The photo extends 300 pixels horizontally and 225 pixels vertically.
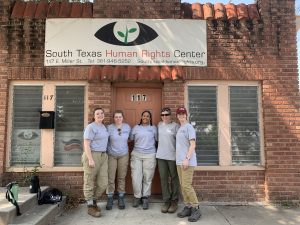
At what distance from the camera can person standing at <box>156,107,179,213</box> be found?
5941 millimetres

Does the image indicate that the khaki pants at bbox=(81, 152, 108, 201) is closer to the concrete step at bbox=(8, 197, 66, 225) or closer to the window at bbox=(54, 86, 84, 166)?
the concrete step at bbox=(8, 197, 66, 225)

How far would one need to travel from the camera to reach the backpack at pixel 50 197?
229 inches

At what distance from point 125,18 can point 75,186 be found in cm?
357

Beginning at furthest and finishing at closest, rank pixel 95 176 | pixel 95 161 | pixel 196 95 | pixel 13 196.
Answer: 1. pixel 196 95
2. pixel 95 176
3. pixel 95 161
4. pixel 13 196

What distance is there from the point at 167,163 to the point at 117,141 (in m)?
0.99

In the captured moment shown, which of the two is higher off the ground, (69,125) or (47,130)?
(69,125)

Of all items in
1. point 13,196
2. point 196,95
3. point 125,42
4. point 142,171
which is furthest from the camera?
point 196,95

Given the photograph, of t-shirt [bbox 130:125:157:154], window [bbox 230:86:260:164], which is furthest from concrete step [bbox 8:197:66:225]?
window [bbox 230:86:260:164]

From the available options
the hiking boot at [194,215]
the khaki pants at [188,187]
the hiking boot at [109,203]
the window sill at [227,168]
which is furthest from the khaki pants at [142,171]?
the window sill at [227,168]

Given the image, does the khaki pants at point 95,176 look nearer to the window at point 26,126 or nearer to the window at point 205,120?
the window at point 26,126

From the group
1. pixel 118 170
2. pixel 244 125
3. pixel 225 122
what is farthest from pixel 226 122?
pixel 118 170

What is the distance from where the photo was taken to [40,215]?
17.0 ft

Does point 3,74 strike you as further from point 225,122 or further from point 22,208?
point 225,122

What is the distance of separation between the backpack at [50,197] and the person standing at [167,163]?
74.4 inches
